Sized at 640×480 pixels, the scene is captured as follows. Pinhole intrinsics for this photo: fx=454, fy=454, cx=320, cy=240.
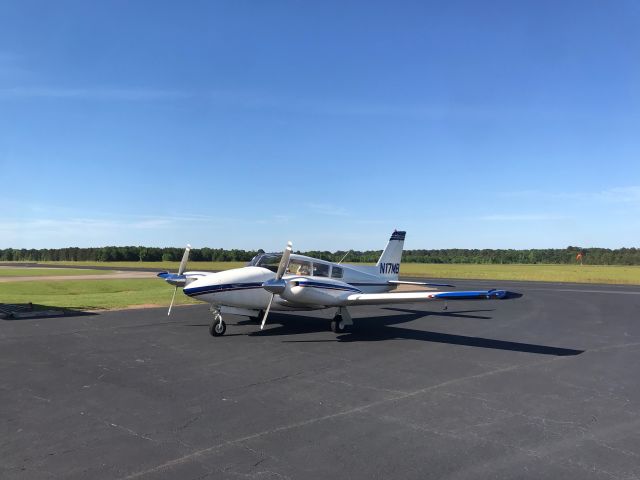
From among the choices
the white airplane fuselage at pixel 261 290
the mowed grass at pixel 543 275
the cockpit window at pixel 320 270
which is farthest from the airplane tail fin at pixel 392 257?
the mowed grass at pixel 543 275

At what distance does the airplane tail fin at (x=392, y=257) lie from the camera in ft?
71.1

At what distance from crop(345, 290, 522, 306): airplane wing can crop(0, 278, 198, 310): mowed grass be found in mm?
13338

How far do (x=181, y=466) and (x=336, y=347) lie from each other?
27.8ft

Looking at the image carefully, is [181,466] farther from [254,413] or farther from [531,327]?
[531,327]

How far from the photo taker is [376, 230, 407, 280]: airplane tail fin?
71.1ft

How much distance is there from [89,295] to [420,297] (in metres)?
25.5

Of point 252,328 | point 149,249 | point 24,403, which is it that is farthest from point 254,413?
point 149,249

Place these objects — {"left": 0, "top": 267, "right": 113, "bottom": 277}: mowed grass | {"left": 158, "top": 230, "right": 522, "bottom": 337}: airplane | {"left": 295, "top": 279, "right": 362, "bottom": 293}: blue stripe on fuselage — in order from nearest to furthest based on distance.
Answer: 1. {"left": 158, "top": 230, "right": 522, "bottom": 337}: airplane
2. {"left": 295, "top": 279, "right": 362, "bottom": 293}: blue stripe on fuselage
3. {"left": 0, "top": 267, "right": 113, "bottom": 277}: mowed grass

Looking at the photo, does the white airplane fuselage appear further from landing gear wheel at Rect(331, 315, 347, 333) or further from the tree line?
the tree line

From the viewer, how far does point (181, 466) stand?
219 inches

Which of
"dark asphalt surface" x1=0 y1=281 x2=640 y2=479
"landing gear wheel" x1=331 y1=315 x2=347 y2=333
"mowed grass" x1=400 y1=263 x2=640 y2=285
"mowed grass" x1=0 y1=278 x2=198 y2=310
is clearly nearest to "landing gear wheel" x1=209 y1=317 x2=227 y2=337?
"dark asphalt surface" x1=0 y1=281 x2=640 y2=479

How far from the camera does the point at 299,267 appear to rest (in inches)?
637

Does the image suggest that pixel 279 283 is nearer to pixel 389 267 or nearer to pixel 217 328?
pixel 217 328

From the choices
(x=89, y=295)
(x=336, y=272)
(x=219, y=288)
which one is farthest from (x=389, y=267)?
(x=89, y=295)
